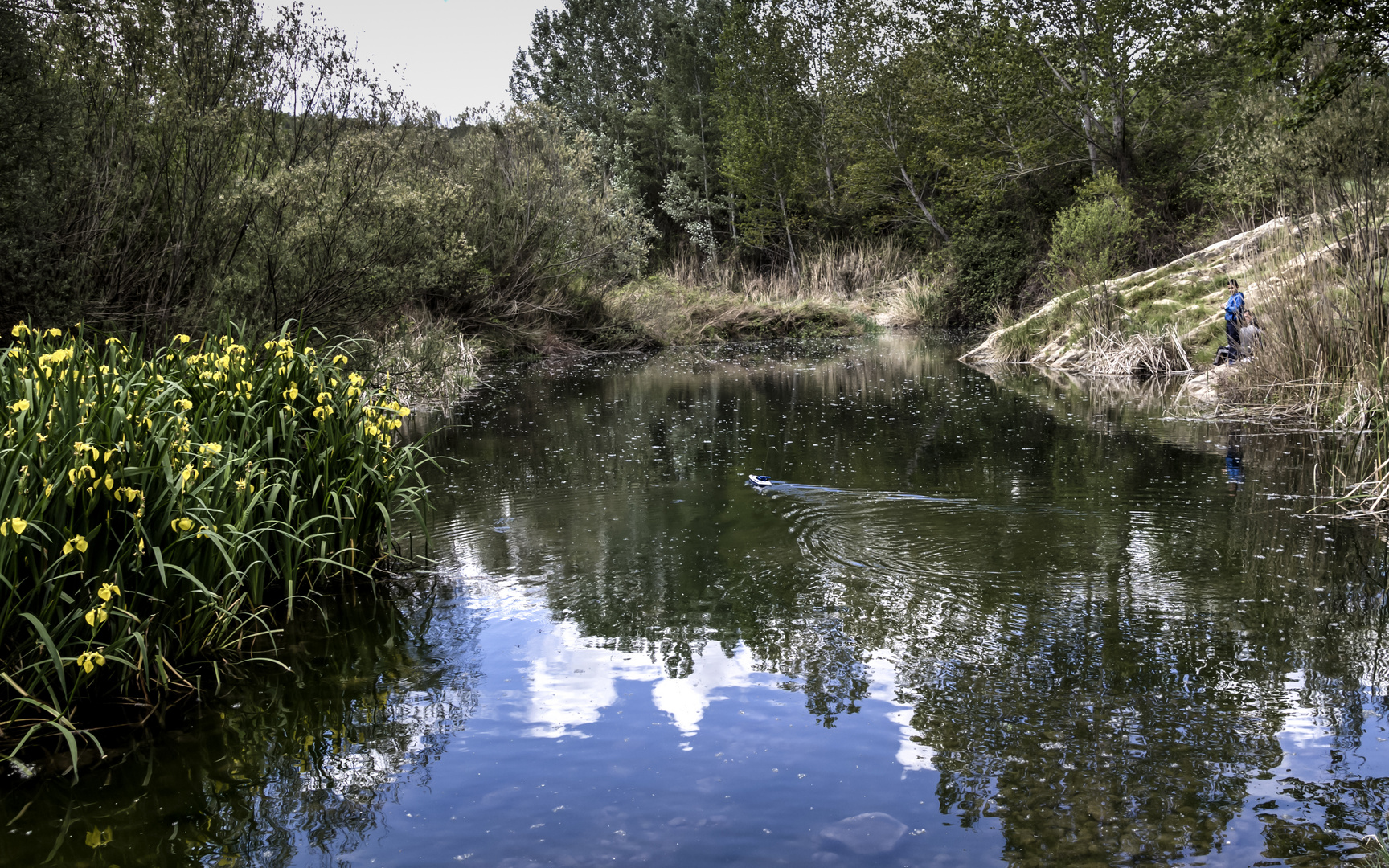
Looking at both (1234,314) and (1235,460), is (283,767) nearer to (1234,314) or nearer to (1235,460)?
(1235,460)

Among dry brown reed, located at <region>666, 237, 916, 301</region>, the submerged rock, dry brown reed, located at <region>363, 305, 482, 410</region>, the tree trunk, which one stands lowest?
the submerged rock

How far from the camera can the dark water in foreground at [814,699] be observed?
337 cm

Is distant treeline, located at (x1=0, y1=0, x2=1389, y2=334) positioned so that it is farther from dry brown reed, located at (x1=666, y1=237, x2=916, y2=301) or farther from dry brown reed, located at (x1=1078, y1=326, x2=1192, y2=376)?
dry brown reed, located at (x1=1078, y1=326, x2=1192, y2=376)

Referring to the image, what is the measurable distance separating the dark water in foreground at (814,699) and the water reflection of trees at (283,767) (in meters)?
0.02

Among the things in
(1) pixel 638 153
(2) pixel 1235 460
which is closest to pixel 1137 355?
(2) pixel 1235 460

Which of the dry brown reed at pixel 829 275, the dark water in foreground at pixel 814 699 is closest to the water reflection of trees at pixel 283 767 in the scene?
the dark water in foreground at pixel 814 699

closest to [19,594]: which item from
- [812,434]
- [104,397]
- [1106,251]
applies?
[104,397]

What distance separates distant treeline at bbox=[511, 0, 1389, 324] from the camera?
23.2m

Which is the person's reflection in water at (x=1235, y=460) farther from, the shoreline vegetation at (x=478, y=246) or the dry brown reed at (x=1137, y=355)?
the dry brown reed at (x=1137, y=355)

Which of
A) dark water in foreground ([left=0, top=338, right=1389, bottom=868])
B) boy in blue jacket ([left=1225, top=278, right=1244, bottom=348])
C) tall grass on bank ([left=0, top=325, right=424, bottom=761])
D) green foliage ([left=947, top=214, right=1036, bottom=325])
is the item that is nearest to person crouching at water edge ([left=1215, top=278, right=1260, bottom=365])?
→ boy in blue jacket ([left=1225, top=278, right=1244, bottom=348])

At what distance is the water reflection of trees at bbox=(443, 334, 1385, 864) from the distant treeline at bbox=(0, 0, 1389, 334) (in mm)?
3853

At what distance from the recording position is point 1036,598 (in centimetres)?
563

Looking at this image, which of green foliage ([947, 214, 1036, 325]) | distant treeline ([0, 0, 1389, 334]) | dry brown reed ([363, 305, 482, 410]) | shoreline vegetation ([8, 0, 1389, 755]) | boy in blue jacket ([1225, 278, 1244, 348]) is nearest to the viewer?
shoreline vegetation ([8, 0, 1389, 755])

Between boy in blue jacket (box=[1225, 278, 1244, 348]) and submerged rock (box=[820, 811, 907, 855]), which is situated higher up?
boy in blue jacket (box=[1225, 278, 1244, 348])
